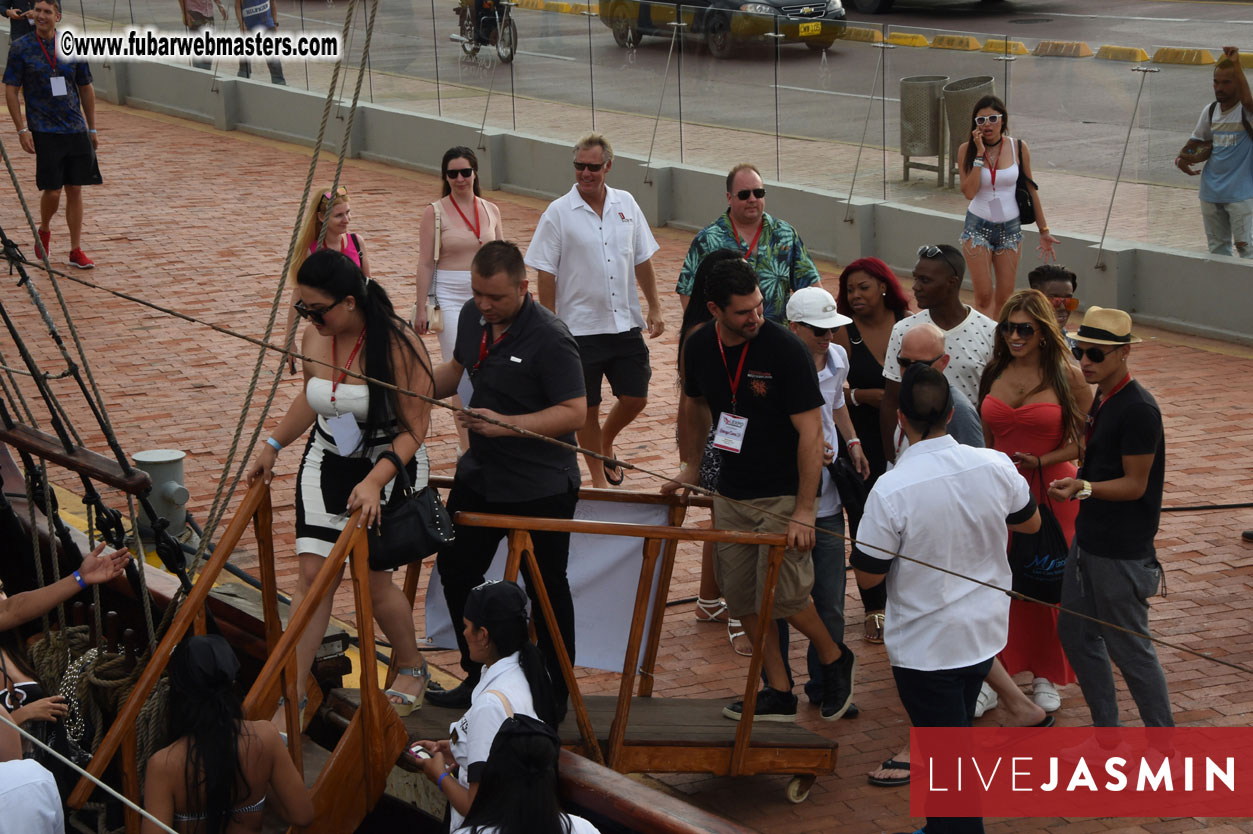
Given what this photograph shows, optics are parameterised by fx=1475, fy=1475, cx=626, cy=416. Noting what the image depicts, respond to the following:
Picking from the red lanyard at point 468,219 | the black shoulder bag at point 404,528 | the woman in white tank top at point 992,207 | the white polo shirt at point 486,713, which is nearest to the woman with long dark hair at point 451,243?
the red lanyard at point 468,219

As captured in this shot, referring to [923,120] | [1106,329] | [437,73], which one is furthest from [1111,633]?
[437,73]

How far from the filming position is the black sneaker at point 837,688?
619 centimetres

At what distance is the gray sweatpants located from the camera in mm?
5531

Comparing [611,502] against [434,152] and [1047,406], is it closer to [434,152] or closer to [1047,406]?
[1047,406]

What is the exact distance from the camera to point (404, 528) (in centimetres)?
517

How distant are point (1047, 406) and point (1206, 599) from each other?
1.77 meters

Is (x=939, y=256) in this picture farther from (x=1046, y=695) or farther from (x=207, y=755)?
(x=207, y=755)

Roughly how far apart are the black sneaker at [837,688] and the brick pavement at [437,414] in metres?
0.06

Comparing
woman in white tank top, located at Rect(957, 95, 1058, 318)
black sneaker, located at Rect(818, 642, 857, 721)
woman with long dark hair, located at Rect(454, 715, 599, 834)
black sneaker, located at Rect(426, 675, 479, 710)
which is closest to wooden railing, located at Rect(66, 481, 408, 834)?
black sneaker, located at Rect(426, 675, 479, 710)

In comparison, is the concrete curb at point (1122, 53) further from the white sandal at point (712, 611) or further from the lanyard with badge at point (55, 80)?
the lanyard with badge at point (55, 80)

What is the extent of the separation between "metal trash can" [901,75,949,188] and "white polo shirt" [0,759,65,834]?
1116cm

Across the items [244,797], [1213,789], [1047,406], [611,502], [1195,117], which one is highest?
[1195,117]

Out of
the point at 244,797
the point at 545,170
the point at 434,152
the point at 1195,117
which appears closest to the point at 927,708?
the point at 244,797

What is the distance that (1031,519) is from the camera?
5270mm
